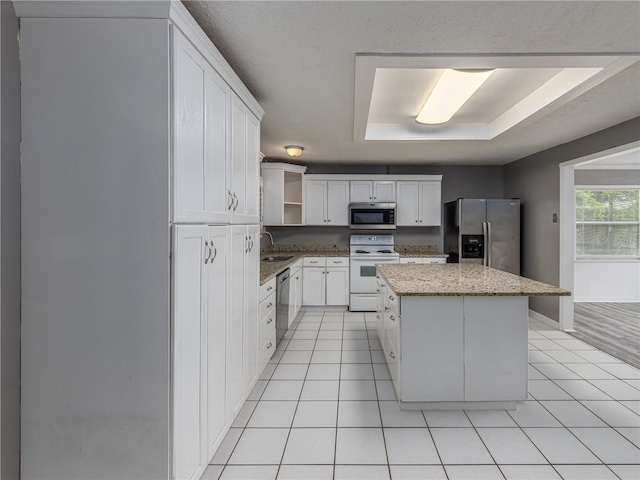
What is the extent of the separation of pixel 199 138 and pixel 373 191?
12.6 feet

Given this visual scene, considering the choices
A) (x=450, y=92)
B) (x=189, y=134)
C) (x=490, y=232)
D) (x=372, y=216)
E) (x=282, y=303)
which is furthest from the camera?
(x=372, y=216)

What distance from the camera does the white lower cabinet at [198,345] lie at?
Result: 4.24ft

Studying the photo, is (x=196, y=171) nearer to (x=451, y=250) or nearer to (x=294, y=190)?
(x=294, y=190)

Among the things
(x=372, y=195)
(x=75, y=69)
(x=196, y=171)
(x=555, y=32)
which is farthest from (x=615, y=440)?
(x=372, y=195)

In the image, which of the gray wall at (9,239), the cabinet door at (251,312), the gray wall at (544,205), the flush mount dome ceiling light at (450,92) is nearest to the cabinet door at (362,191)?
the flush mount dome ceiling light at (450,92)

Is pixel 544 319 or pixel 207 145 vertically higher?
pixel 207 145

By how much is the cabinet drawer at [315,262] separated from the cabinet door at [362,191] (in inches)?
43.9

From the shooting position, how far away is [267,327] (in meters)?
2.73

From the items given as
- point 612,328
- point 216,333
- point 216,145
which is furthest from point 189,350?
point 612,328

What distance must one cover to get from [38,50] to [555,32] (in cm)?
238

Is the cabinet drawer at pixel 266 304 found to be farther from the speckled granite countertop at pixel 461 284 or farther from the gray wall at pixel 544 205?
the gray wall at pixel 544 205

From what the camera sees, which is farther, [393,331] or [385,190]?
[385,190]

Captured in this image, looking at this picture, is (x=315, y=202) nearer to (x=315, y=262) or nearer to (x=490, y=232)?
(x=315, y=262)

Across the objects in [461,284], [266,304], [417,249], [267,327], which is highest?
[417,249]
